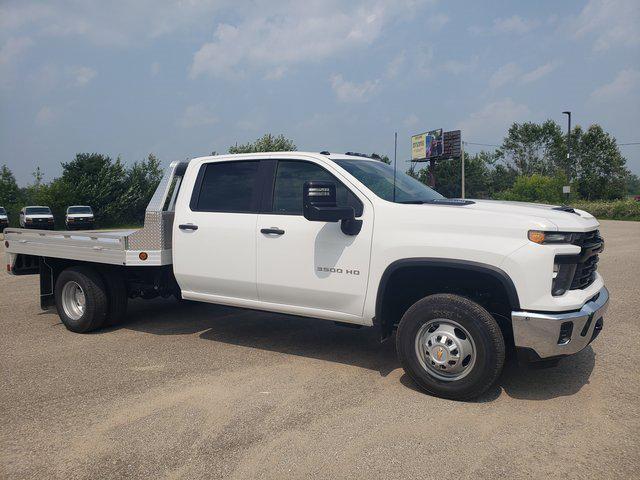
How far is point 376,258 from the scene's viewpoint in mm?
4371

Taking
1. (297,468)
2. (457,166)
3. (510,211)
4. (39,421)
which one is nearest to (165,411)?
(39,421)

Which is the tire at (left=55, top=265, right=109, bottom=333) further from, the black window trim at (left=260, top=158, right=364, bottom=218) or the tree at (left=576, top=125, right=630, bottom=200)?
the tree at (left=576, top=125, right=630, bottom=200)

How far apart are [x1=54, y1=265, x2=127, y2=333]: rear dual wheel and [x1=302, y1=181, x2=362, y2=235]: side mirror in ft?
10.2

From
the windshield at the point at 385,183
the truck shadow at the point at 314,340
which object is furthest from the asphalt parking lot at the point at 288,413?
the windshield at the point at 385,183

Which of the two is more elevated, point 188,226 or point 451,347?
point 188,226

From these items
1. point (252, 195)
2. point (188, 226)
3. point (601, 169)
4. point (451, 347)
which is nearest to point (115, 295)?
point (188, 226)

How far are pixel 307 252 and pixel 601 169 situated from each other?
58.4 meters

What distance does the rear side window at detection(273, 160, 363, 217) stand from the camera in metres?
4.81

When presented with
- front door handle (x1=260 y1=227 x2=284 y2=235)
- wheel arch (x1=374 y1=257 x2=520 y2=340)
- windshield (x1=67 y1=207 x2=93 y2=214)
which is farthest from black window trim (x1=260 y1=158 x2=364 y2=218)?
windshield (x1=67 y1=207 x2=93 y2=214)

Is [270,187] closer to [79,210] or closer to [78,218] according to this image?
[78,218]

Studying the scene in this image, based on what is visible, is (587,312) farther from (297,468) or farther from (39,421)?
(39,421)

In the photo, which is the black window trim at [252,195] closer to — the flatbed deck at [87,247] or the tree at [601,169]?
the flatbed deck at [87,247]

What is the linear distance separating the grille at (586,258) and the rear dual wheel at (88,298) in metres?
4.88

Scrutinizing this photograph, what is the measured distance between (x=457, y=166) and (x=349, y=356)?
67.6 m
